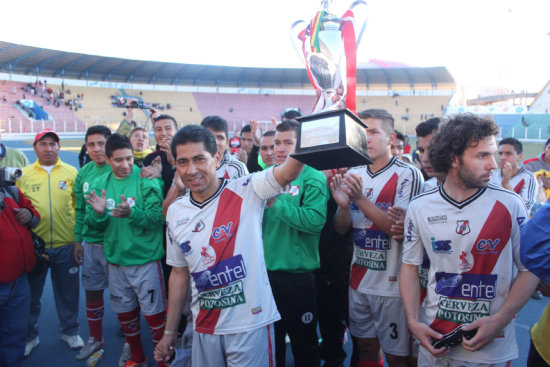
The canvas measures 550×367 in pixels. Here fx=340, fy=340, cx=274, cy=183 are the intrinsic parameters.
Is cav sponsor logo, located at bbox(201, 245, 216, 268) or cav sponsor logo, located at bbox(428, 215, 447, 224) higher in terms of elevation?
cav sponsor logo, located at bbox(428, 215, 447, 224)

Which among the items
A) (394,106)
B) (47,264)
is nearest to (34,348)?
(47,264)

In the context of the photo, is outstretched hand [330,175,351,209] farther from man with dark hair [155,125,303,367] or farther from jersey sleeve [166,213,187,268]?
jersey sleeve [166,213,187,268]

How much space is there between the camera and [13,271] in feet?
8.41

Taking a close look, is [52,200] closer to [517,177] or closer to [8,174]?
[8,174]

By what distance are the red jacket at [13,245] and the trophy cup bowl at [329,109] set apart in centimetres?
246

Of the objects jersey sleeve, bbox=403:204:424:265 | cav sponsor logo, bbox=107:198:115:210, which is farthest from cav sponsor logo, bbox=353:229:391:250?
cav sponsor logo, bbox=107:198:115:210

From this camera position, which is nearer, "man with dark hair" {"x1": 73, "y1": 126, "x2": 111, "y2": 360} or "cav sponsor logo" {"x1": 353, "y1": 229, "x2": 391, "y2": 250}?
"cav sponsor logo" {"x1": 353, "y1": 229, "x2": 391, "y2": 250}

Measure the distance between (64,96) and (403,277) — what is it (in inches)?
1484

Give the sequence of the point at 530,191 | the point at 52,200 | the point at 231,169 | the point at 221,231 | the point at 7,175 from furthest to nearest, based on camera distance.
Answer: the point at 530,191 < the point at 52,200 < the point at 231,169 < the point at 7,175 < the point at 221,231

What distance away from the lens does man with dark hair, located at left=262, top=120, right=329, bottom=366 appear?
2.41m

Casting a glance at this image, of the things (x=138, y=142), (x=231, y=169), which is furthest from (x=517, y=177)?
(x=138, y=142)

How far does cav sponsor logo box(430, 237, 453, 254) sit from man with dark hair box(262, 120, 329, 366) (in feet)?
2.61

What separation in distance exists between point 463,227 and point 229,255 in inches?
46.8

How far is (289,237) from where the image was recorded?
8.04 ft
